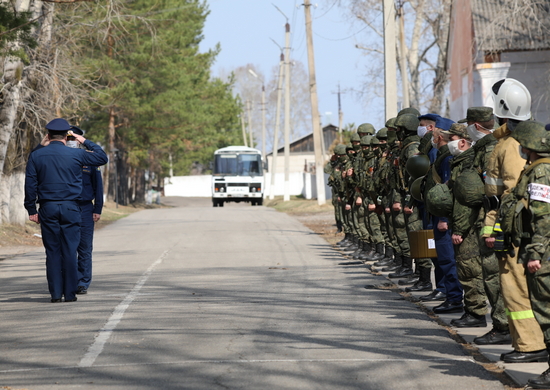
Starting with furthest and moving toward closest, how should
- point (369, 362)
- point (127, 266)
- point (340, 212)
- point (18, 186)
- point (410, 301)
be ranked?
point (18, 186) → point (340, 212) → point (127, 266) → point (410, 301) → point (369, 362)

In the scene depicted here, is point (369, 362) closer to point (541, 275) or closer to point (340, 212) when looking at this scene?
point (541, 275)

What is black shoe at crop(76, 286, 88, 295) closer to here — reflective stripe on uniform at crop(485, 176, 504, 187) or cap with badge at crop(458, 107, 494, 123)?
cap with badge at crop(458, 107, 494, 123)

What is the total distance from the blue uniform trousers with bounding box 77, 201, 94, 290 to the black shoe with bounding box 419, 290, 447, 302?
4.19 meters

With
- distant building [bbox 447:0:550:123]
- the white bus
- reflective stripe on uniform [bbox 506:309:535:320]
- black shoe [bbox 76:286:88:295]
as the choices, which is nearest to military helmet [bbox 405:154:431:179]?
reflective stripe on uniform [bbox 506:309:535:320]

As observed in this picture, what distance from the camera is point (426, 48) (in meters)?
49.3

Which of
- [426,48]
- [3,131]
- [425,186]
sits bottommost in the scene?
[425,186]

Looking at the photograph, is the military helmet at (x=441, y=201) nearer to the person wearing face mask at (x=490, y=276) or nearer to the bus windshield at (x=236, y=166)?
the person wearing face mask at (x=490, y=276)

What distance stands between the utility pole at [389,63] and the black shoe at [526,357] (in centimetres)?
1238

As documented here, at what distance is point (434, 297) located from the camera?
32.6 feet

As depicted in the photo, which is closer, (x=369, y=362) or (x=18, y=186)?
(x=369, y=362)

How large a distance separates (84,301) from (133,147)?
3941cm

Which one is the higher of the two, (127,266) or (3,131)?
(3,131)

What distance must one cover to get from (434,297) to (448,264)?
82cm

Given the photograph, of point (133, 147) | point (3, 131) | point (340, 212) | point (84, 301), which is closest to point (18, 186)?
point (3, 131)
